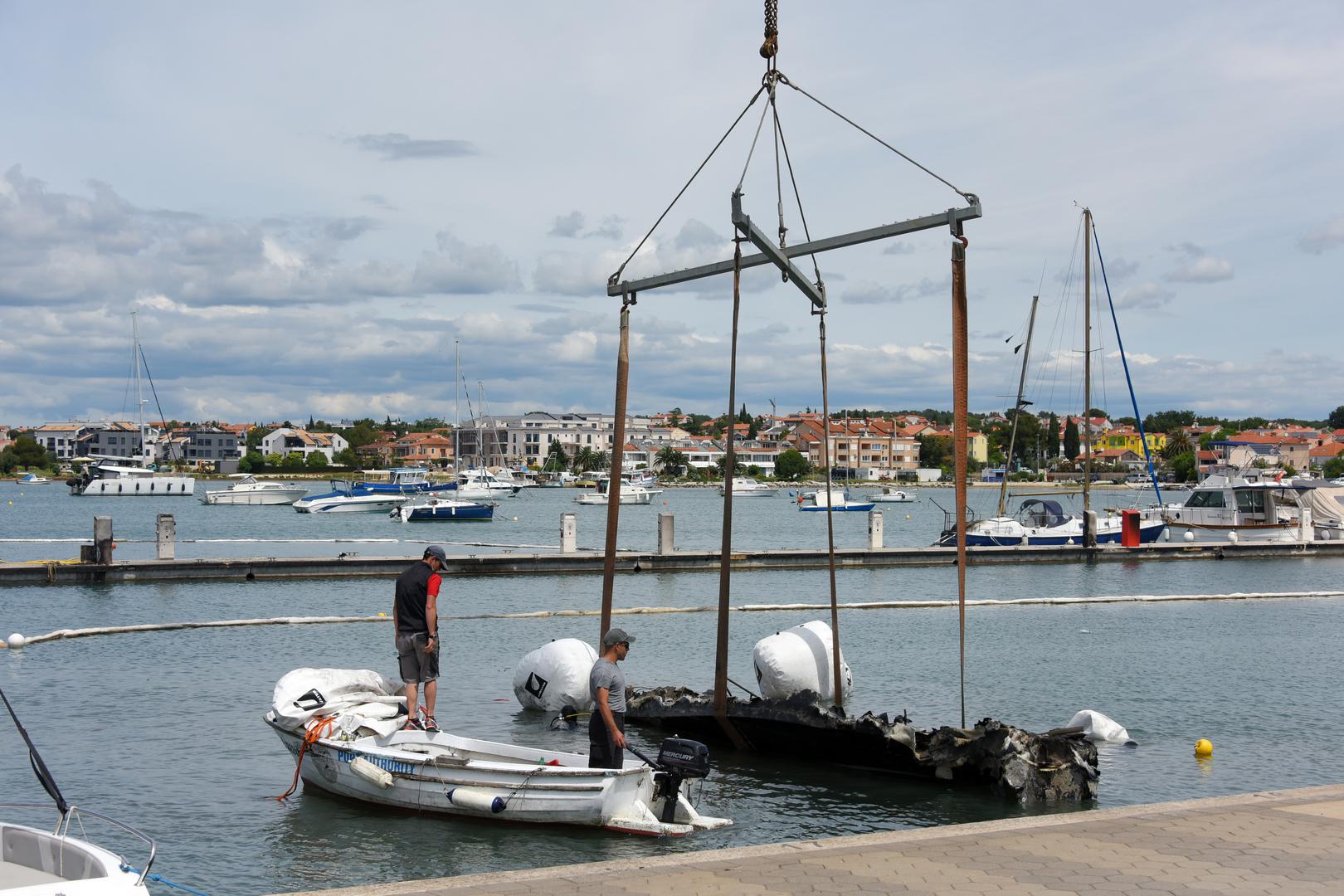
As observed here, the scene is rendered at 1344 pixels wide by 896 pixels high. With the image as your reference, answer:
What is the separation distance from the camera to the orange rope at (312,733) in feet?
42.1

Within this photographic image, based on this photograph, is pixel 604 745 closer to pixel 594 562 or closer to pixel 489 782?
pixel 489 782

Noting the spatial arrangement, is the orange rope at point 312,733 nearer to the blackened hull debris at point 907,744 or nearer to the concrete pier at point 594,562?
the blackened hull debris at point 907,744

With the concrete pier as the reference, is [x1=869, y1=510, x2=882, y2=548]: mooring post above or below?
above

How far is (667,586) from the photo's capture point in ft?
121

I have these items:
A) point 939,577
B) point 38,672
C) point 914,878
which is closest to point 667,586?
point 939,577

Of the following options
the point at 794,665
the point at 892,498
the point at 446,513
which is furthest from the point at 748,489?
the point at 794,665

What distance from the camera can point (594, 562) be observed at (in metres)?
39.1

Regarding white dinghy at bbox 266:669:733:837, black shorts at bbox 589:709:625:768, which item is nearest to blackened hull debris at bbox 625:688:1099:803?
white dinghy at bbox 266:669:733:837

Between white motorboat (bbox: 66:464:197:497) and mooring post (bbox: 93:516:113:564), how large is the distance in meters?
99.8

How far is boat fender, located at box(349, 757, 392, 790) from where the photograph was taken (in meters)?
12.2

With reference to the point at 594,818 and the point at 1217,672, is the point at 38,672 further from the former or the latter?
the point at 1217,672

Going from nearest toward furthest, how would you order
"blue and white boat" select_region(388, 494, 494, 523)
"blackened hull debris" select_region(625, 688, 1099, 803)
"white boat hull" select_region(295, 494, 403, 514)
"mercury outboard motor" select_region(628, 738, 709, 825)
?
1. "mercury outboard motor" select_region(628, 738, 709, 825)
2. "blackened hull debris" select_region(625, 688, 1099, 803)
3. "blue and white boat" select_region(388, 494, 494, 523)
4. "white boat hull" select_region(295, 494, 403, 514)

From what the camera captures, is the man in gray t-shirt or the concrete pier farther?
the concrete pier

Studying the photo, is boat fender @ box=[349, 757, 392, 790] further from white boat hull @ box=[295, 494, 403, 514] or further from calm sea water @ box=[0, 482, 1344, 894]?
white boat hull @ box=[295, 494, 403, 514]
